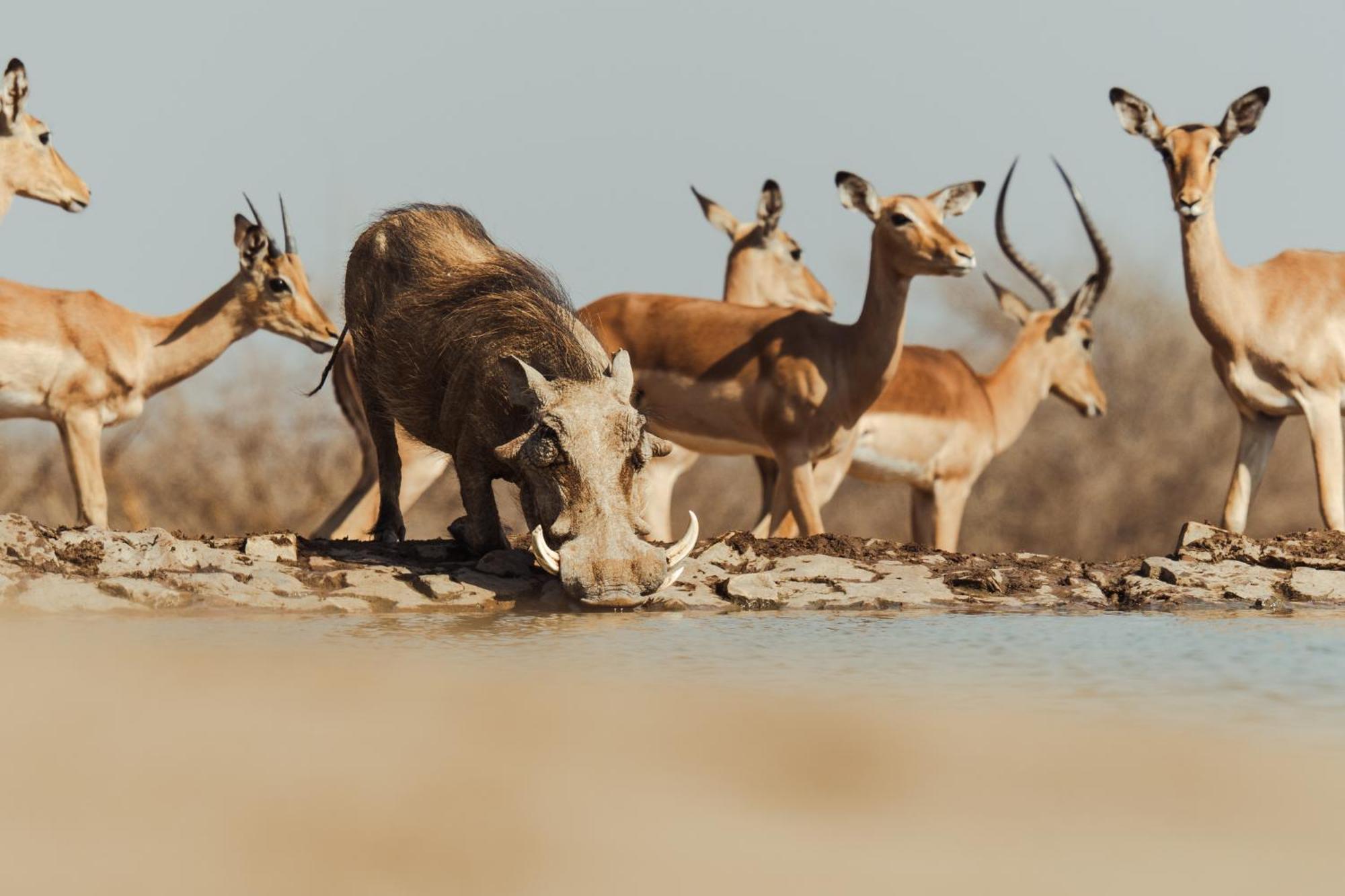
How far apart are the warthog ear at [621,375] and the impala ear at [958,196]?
18.2 feet

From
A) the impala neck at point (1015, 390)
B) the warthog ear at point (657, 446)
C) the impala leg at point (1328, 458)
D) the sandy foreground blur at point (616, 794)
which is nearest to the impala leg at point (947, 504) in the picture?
the impala neck at point (1015, 390)

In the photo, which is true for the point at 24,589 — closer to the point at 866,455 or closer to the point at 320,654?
the point at 320,654

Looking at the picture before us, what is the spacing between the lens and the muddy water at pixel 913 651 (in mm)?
5652

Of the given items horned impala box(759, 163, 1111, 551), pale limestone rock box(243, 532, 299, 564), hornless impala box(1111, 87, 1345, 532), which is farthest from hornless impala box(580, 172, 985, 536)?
pale limestone rock box(243, 532, 299, 564)

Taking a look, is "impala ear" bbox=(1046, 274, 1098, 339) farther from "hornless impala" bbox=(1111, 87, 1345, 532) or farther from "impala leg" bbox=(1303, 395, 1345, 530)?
"impala leg" bbox=(1303, 395, 1345, 530)

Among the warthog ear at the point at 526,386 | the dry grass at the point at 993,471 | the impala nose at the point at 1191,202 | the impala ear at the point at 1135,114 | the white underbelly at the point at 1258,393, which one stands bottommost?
the dry grass at the point at 993,471

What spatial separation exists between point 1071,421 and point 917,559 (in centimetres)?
1367

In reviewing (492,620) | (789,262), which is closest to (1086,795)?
(492,620)

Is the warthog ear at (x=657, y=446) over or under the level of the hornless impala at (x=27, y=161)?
under

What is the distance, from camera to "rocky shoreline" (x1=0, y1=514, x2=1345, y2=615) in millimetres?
7977

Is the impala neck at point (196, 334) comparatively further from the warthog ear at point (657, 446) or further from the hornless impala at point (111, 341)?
the warthog ear at point (657, 446)

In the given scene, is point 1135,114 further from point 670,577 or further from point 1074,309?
point 670,577

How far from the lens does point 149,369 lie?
13.6 m

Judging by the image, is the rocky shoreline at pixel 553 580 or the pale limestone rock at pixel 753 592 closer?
the rocky shoreline at pixel 553 580
